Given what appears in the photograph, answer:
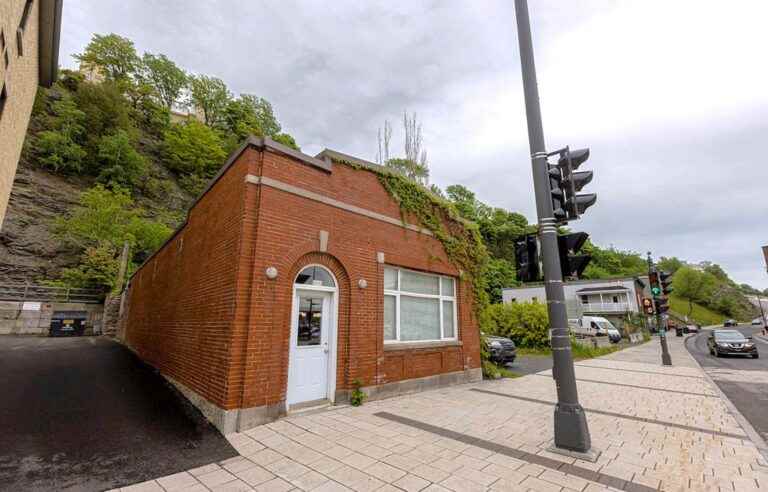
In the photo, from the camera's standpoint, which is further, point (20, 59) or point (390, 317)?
point (390, 317)

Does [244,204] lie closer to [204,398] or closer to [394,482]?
[204,398]

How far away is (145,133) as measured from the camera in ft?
143

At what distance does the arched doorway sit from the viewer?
6.33 meters

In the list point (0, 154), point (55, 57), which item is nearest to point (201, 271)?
point (0, 154)

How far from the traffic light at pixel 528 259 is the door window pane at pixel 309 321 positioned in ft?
13.2

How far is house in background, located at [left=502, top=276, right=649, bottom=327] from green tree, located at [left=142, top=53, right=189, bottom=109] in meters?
59.4

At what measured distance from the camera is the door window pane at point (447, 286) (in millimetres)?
9914

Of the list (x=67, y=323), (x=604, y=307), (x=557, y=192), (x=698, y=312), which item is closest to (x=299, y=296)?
(x=557, y=192)

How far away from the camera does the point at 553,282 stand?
16.0 feet

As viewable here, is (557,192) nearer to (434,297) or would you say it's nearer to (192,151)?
(434,297)

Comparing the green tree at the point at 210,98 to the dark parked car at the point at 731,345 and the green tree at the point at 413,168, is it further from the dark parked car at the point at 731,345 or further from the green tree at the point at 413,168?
the dark parked car at the point at 731,345

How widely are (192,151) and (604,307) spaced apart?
55941mm

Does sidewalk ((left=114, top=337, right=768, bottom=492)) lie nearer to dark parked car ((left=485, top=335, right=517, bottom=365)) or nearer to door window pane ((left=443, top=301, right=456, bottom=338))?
door window pane ((left=443, top=301, right=456, bottom=338))

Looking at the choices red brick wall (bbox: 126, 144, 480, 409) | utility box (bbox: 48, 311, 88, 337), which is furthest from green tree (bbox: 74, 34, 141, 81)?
red brick wall (bbox: 126, 144, 480, 409)
